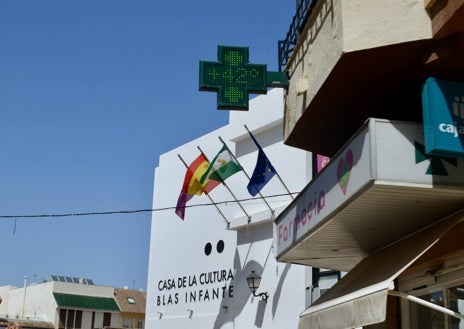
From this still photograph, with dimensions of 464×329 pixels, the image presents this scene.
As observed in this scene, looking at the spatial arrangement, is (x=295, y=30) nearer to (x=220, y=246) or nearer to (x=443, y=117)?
(x=443, y=117)

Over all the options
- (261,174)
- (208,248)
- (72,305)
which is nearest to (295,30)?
(261,174)

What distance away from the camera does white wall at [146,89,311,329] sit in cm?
1709

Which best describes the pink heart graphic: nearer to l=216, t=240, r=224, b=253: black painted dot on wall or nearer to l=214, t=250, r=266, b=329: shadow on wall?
l=214, t=250, r=266, b=329: shadow on wall

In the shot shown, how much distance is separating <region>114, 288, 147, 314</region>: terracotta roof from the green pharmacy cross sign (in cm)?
4799

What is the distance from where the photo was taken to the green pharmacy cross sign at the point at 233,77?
9242mm

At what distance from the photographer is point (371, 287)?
6.84 m

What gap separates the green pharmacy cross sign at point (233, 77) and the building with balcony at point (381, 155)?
19.2 inches

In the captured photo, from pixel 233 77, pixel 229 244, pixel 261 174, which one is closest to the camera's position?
pixel 233 77

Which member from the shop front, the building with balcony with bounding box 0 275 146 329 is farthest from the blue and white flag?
the building with balcony with bounding box 0 275 146 329

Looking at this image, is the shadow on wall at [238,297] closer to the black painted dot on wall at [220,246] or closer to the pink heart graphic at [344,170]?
the black painted dot on wall at [220,246]

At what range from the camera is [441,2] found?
6488 mm

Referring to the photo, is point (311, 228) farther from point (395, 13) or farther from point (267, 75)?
point (395, 13)

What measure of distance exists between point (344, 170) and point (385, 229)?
1326 mm

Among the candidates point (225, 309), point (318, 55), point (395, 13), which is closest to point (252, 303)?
point (225, 309)
